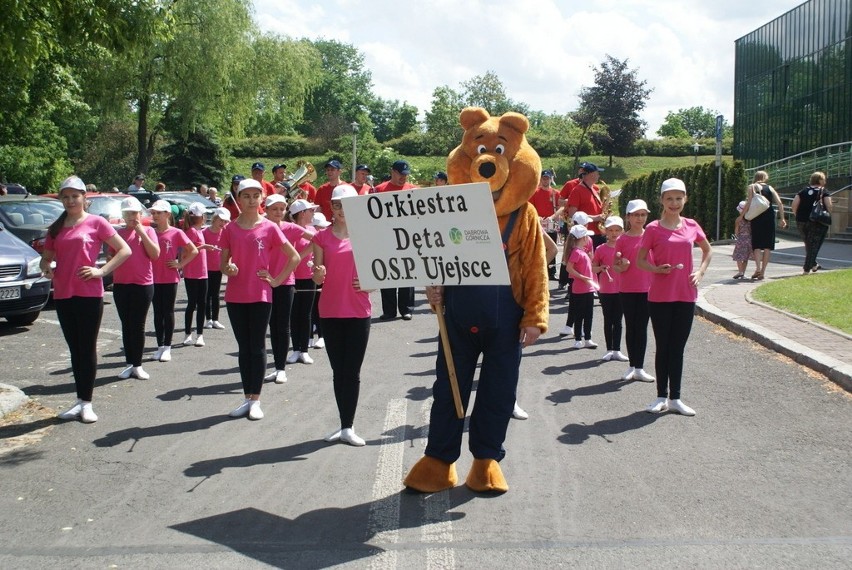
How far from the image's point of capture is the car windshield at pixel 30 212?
16.1 metres

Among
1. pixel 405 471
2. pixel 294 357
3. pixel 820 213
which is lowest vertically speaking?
pixel 405 471

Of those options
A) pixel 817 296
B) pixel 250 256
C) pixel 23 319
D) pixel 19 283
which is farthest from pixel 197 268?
pixel 817 296

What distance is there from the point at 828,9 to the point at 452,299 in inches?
1556

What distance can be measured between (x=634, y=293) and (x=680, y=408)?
1745 mm

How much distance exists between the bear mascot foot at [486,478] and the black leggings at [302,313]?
511 centimetres

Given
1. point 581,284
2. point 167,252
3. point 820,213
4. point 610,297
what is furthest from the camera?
point 820,213

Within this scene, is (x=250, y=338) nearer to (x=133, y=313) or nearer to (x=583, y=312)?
(x=133, y=313)

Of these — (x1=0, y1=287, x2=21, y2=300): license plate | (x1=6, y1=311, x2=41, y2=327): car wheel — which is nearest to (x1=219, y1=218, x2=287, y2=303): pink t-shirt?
(x1=0, y1=287, x2=21, y2=300): license plate

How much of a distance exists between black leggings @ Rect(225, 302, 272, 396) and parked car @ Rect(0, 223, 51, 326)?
5919 millimetres

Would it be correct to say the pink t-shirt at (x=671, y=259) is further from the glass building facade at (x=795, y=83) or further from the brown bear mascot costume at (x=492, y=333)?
the glass building facade at (x=795, y=83)

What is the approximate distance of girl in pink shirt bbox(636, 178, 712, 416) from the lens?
25.8 feet

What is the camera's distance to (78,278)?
24.8 ft

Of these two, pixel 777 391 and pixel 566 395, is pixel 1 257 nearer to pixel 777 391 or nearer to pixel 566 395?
pixel 566 395

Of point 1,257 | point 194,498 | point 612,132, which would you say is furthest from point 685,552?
point 612,132
